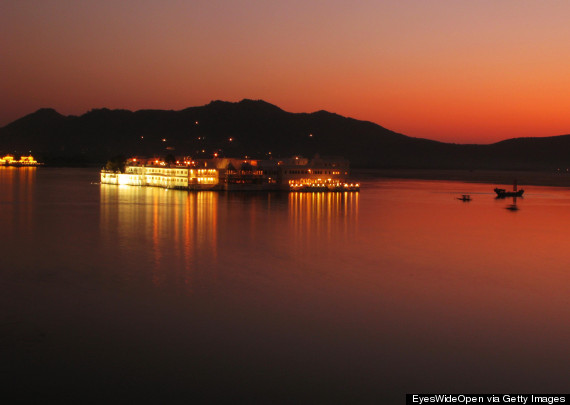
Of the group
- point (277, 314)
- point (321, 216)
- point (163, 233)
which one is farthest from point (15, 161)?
point (277, 314)

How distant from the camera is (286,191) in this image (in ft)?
124

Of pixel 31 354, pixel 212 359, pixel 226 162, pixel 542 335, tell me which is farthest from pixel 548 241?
pixel 226 162

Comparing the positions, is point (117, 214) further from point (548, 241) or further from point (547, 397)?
point (547, 397)

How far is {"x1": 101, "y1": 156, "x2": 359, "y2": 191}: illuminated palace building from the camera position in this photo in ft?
124

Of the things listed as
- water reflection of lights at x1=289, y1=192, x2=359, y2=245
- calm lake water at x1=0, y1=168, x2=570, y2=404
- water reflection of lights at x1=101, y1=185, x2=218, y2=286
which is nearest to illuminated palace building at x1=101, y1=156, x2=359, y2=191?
water reflection of lights at x1=289, y1=192, x2=359, y2=245

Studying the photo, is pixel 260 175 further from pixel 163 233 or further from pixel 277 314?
pixel 277 314

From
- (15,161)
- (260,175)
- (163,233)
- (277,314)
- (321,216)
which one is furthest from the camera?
(15,161)

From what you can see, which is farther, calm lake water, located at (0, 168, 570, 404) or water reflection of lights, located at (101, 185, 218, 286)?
water reflection of lights, located at (101, 185, 218, 286)

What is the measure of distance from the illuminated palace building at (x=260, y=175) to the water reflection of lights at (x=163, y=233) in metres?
8.56

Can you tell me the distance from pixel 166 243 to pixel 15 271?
181 inches

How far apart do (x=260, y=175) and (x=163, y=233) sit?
21395mm

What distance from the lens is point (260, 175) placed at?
38.5 meters

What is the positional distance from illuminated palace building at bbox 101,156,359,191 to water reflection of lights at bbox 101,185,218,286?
8564mm

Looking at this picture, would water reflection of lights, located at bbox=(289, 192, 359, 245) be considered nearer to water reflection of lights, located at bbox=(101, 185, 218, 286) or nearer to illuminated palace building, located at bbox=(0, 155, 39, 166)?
water reflection of lights, located at bbox=(101, 185, 218, 286)
